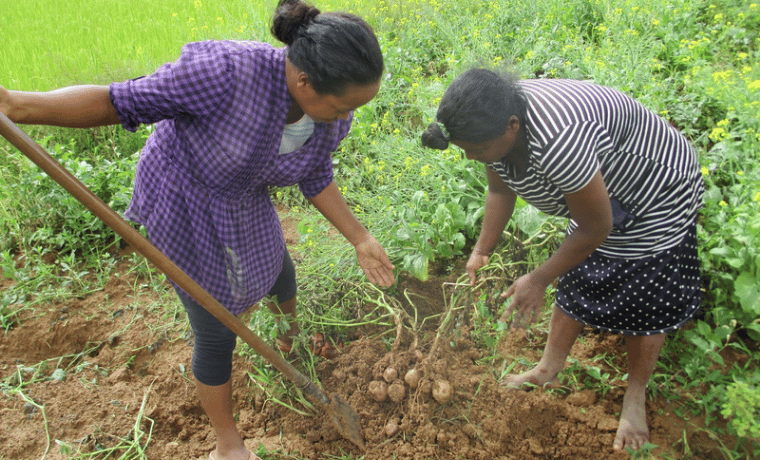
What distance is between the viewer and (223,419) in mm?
1943

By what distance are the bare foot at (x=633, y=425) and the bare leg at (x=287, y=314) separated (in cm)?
135

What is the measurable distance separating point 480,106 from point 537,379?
1259mm

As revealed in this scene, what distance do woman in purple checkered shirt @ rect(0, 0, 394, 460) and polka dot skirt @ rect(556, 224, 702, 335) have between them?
36.0 inches

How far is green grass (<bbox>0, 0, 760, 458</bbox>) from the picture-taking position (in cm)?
212

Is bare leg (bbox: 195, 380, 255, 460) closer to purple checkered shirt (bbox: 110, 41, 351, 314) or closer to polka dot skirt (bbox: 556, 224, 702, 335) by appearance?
purple checkered shirt (bbox: 110, 41, 351, 314)

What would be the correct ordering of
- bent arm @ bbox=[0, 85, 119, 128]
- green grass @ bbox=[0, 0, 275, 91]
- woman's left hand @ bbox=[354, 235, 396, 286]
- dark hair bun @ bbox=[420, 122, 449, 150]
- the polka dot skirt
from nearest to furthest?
bent arm @ bbox=[0, 85, 119, 128], dark hair bun @ bbox=[420, 122, 449, 150], the polka dot skirt, woman's left hand @ bbox=[354, 235, 396, 286], green grass @ bbox=[0, 0, 275, 91]

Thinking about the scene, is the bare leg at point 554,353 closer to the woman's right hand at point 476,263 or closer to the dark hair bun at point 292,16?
the woman's right hand at point 476,263

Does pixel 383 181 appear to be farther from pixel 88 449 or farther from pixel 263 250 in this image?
pixel 88 449

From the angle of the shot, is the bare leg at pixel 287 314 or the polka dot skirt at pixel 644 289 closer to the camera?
the polka dot skirt at pixel 644 289

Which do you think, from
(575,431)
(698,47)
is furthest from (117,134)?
(698,47)

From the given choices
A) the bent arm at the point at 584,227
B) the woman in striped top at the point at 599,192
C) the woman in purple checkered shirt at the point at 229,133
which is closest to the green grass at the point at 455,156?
the woman in striped top at the point at 599,192

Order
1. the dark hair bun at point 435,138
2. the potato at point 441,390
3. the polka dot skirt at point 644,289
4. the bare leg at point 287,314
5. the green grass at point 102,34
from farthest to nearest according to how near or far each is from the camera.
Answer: the green grass at point 102,34, the bare leg at point 287,314, the potato at point 441,390, the polka dot skirt at point 644,289, the dark hair bun at point 435,138

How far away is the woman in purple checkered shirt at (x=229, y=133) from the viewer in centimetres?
137

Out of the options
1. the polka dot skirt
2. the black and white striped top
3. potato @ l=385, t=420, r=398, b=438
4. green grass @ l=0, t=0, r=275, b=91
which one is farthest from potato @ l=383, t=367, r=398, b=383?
green grass @ l=0, t=0, r=275, b=91
